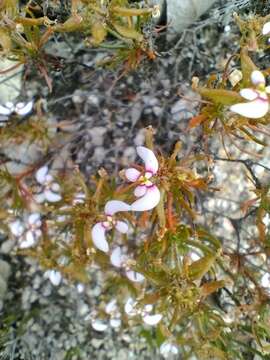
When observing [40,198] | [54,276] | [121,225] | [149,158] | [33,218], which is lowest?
[54,276]

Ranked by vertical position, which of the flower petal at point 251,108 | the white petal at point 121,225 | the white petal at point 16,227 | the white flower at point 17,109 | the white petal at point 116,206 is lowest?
the white petal at point 16,227

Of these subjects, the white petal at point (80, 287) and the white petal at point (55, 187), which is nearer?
the white petal at point (55, 187)

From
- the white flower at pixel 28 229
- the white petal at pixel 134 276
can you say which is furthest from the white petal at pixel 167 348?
the white flower at pixel 28 229

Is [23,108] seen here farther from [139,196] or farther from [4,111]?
[139,196]

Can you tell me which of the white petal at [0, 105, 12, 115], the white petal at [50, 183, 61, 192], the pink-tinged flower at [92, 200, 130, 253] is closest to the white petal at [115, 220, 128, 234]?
the pink-tinged flower at [92, 200, 130, 253]

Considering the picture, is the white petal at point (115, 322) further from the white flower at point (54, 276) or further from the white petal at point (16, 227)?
the white petal at point (16, 227)

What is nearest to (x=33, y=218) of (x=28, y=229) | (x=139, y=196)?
(x=28, y=229)

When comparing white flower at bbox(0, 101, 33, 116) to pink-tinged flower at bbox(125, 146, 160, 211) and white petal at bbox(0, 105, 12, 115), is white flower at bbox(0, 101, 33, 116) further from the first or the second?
pink-tinged flower at bbox(125, 146, 160, 211)
